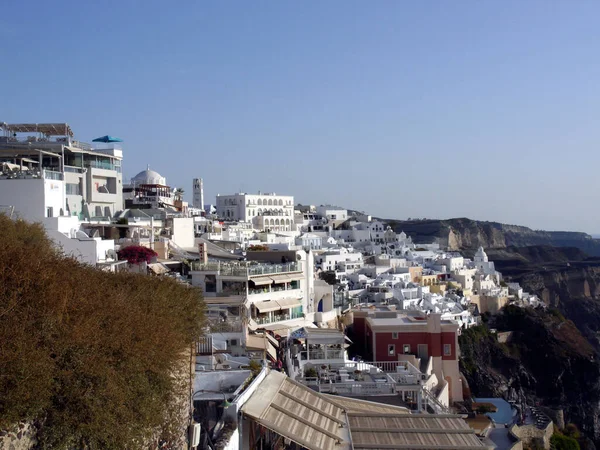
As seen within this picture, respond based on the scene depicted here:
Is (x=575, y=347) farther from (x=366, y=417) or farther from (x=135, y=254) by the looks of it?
(x=366, y=417)

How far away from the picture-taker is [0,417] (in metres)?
6.23

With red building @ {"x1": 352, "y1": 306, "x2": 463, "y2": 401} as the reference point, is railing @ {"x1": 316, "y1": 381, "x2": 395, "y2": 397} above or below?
above

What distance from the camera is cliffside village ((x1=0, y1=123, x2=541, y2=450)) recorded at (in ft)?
39.2

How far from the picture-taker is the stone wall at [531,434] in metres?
26.6

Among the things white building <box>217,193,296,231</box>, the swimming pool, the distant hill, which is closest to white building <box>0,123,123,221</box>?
the swimming pool

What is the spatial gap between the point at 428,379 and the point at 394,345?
3623 millimetres

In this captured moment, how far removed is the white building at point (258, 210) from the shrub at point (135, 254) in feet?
157

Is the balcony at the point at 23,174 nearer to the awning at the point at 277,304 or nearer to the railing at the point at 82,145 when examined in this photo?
the railing at the point at 82,145

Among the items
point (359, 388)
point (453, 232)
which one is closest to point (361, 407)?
point (359, 388)

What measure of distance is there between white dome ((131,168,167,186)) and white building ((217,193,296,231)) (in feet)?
51.7

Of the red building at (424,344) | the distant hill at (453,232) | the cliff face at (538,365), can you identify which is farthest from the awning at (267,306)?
the distant hill at (453,232)

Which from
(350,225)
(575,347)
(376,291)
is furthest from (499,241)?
(376,291)

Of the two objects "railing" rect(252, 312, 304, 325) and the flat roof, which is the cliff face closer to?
"railing" rect(252, 312, 304, 325)

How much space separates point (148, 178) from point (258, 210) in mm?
20813
